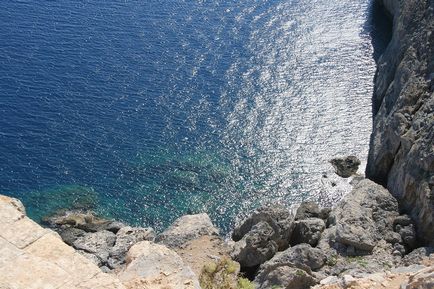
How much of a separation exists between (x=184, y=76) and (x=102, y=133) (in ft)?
46.3

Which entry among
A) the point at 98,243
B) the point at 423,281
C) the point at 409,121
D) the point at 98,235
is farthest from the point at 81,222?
the point at 423,281

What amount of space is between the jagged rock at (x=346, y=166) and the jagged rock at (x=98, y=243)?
2372cm

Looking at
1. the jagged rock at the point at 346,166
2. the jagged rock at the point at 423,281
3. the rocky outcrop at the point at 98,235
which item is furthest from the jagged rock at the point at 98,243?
the jagged rock at the point at 423,281

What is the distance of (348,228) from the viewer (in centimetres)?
4538

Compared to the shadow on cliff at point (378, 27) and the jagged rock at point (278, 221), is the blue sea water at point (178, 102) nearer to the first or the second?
the shadow on cliff at point (378, 27)

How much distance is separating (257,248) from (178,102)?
96.9 feet

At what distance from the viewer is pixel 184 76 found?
248 feet

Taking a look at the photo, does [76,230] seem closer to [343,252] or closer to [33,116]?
[33,116]

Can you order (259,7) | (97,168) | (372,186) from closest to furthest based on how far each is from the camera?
1. (372,186)
2. (97,168)
3. (259,7)

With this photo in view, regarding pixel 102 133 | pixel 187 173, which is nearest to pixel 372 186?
pixel 187 173

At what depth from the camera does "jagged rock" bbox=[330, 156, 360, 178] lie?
6128 centimetres

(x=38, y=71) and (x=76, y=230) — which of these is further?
(x=38, y=71)

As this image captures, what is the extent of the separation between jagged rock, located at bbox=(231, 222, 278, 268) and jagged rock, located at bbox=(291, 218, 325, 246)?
262 cm

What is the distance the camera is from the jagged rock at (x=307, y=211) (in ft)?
175
